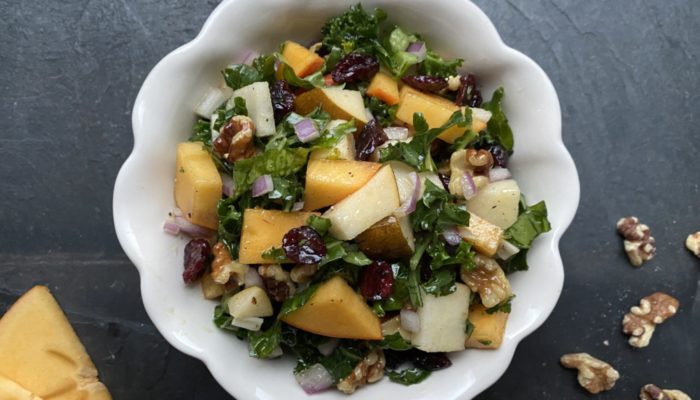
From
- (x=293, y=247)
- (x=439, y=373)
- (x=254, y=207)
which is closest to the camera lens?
(x=293, y=247)

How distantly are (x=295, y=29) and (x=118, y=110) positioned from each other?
68 cm

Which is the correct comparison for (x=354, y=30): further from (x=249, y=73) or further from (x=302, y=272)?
(x=302, y=272)

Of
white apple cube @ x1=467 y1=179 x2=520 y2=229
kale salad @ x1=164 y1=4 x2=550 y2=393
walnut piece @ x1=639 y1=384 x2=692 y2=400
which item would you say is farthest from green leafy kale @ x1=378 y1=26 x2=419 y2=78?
walnut piece @ x1=639 y1=384 x2=692 y2=400

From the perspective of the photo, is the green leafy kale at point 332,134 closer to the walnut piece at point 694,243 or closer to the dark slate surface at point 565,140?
the dark slate surface at point 565,140

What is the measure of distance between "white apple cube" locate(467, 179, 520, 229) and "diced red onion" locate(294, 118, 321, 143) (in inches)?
16.6

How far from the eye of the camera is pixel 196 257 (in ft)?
5.62

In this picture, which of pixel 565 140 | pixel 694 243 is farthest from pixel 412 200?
pixel 694 243

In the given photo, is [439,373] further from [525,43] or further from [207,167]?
[525,43]

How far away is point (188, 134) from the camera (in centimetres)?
183

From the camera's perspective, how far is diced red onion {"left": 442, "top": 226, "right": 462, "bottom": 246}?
1.66 meters

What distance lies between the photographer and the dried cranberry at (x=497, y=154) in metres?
1.84

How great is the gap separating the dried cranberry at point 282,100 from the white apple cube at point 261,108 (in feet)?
0.06

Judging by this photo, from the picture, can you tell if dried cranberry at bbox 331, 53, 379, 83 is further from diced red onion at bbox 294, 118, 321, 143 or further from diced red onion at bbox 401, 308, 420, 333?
diced red onion at bbox 401, 308, 420, 333

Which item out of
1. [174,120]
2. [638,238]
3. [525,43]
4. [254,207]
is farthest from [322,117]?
[638,238]
